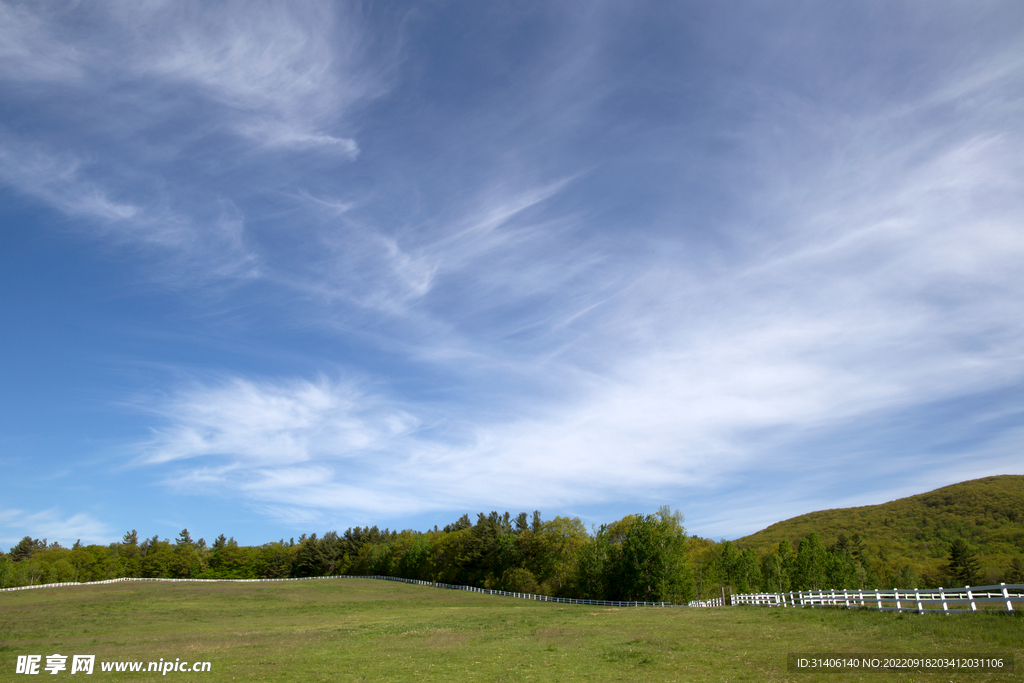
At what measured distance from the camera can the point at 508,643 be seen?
2788 centimetres

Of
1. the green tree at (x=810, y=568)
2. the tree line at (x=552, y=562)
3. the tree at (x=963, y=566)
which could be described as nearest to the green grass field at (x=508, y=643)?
the tree line at (x=552, y=562)

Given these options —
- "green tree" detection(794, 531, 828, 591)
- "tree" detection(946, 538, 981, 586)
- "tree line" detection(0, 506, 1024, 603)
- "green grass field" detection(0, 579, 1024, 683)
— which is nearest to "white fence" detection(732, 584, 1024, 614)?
"green grass field" detection(0, 579, 1024, 683)

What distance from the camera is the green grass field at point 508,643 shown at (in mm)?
18844

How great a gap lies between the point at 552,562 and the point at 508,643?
76332 mm

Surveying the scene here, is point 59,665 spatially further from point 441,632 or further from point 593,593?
point 593,593

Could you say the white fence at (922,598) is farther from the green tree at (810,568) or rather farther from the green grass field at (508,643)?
the green tree at (810,568)

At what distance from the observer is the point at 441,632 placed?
34.1m

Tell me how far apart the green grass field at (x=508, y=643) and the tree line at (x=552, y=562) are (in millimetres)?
40021

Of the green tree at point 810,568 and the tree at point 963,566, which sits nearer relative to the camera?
the green tree at point 810,568

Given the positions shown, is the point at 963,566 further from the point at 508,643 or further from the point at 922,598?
the point at 508,643

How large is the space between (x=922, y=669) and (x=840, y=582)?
110997 mm

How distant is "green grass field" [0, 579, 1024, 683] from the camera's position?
18.8 m

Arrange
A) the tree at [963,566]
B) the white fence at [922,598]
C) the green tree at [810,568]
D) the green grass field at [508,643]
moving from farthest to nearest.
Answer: the tree at [963,566], the green tree at [810,568], the white fence at [922,598], the green grass field at [508,643]

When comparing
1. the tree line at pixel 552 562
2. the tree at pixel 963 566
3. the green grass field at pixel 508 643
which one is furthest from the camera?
the tree at pixel 963 566
